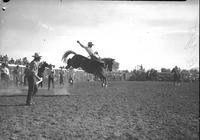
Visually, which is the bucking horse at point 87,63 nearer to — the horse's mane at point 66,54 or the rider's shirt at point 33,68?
the horse's mane at point 66,54

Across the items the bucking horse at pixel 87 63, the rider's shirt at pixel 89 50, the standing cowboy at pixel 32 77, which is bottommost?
the standing cowboy at pixel 32 77

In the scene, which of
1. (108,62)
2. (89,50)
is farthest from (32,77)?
(108,62)

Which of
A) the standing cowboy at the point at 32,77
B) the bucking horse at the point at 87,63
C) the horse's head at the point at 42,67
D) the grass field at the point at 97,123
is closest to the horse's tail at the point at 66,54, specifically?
the bucking horse at the point at 87,63

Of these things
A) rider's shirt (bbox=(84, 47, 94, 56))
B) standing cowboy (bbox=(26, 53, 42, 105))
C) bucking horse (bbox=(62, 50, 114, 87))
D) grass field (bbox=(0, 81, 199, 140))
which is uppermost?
rider's shirt (bbox=(84, 47, 94, 56))

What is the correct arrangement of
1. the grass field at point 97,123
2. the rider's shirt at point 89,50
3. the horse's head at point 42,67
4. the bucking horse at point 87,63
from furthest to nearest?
the horse's head at point 42,67 < the bucking horse at point 87,63 < the rider's shirt at point 89,50 < the grass field at point 97,123

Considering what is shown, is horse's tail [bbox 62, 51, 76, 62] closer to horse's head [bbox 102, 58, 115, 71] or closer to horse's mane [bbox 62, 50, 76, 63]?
horse's mane [bbox 62, 50, 76, 63]

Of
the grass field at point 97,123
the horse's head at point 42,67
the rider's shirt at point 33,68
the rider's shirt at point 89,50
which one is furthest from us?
the horse's head at point 42,67

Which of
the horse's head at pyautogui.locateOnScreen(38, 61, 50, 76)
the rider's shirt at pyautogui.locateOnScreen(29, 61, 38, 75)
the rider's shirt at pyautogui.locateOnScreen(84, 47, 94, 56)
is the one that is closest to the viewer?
the rider's shirt at pyautogui.locateOnScreen(29, 61, 38, 75)

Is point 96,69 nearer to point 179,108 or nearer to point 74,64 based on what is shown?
point 74,64

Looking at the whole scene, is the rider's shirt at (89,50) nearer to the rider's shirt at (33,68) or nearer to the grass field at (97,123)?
the rider's shirt at (33,68)

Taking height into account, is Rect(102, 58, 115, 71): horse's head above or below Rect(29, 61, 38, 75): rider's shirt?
above

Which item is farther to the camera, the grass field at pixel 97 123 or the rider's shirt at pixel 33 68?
the rider's shirt at pixel 33 68

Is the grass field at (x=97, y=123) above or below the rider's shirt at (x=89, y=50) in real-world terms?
below

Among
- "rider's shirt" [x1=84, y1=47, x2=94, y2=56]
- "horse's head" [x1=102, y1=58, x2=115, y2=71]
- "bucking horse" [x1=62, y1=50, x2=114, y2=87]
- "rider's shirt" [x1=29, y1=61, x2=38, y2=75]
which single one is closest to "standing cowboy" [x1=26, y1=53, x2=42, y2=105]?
"rider's shirt" [x1=29, y1=61, x2=38, y2=75]
